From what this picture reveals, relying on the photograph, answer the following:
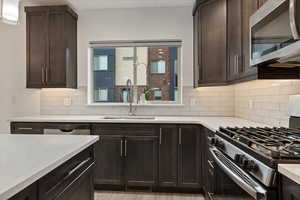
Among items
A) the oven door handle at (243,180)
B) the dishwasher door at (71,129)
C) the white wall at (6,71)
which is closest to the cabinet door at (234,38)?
the oven door handle at (243,180)

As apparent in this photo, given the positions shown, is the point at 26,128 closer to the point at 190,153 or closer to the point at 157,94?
the point at 157,94

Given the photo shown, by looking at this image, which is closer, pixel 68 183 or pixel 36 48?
pixel 68 183

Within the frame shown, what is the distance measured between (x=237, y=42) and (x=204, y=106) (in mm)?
1289

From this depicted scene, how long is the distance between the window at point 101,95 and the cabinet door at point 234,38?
196cm

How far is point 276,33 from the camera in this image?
1.50 metres

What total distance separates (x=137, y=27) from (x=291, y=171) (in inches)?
125

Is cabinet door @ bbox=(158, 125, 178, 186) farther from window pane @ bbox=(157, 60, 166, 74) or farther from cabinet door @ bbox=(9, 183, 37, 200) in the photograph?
cabinet door @ bbox=(9, 183, 37, 200)

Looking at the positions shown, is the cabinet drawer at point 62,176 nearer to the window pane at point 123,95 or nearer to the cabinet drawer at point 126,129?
the cabinet drawer at point 126,129

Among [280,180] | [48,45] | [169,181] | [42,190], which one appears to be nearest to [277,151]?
[280,180]

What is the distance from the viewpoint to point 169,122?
118 inches

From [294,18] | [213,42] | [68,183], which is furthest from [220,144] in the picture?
[213,42]

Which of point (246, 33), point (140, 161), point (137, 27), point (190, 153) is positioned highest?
point (137, 27)

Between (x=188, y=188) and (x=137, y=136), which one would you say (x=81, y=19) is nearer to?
(x=137, y=136)

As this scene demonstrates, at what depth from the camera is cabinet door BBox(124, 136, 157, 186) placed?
9.96 ft
